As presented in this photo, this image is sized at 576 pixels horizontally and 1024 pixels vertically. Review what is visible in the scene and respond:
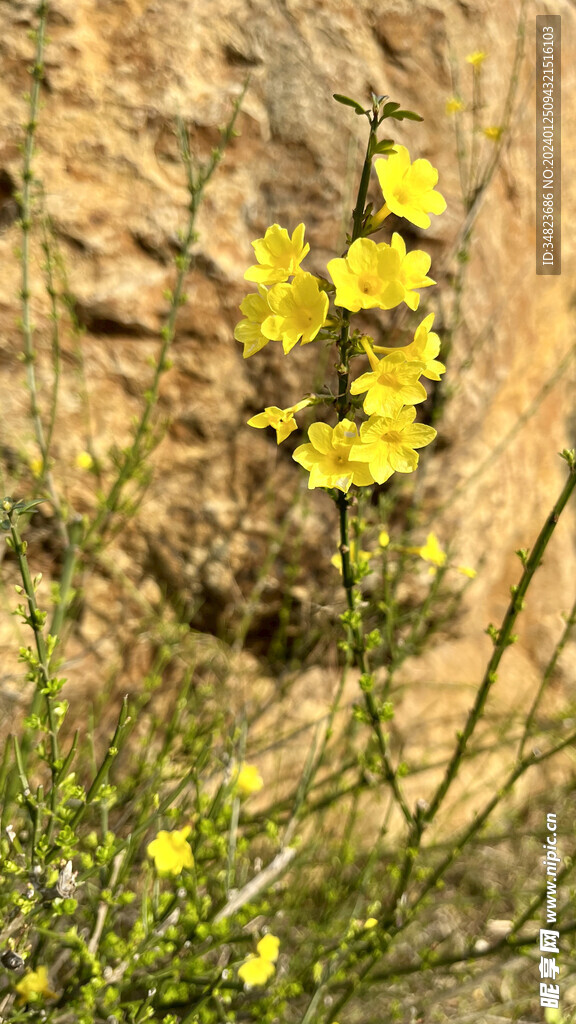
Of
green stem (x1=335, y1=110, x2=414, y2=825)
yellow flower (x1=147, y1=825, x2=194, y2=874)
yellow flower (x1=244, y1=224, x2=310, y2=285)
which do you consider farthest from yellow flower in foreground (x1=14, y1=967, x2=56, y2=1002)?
Answer: yellow flower (x1=244, y1=224, x2=310, y2=285)

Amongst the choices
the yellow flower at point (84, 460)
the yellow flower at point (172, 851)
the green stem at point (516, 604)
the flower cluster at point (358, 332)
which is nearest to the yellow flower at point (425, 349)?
the flower cluster at point (358, 332)

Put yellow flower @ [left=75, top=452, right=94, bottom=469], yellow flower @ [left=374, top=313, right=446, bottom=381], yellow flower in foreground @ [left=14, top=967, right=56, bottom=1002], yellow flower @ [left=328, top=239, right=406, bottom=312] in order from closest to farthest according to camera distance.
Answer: yellow flower @ [left=328, top=239, right=406, bottom=312], yellow flower @ [left=374, top=313, right=446, bottom=381], yellow flower in foreground @ [left=14, top=967, right=56, bottom=1002], yellow flower @ [left=75, top=452, right=94, bottom=469]

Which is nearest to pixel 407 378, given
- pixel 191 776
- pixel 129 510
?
pixel 191 776

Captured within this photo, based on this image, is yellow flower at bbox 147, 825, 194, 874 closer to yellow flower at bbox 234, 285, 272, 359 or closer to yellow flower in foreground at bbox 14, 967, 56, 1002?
yellow flower in foreground at bbox 14, 967, 56, 1002

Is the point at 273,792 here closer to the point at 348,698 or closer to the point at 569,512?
the point at 348,698

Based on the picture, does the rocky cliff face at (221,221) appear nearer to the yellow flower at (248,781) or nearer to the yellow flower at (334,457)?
the yellow flower at (248,781)
